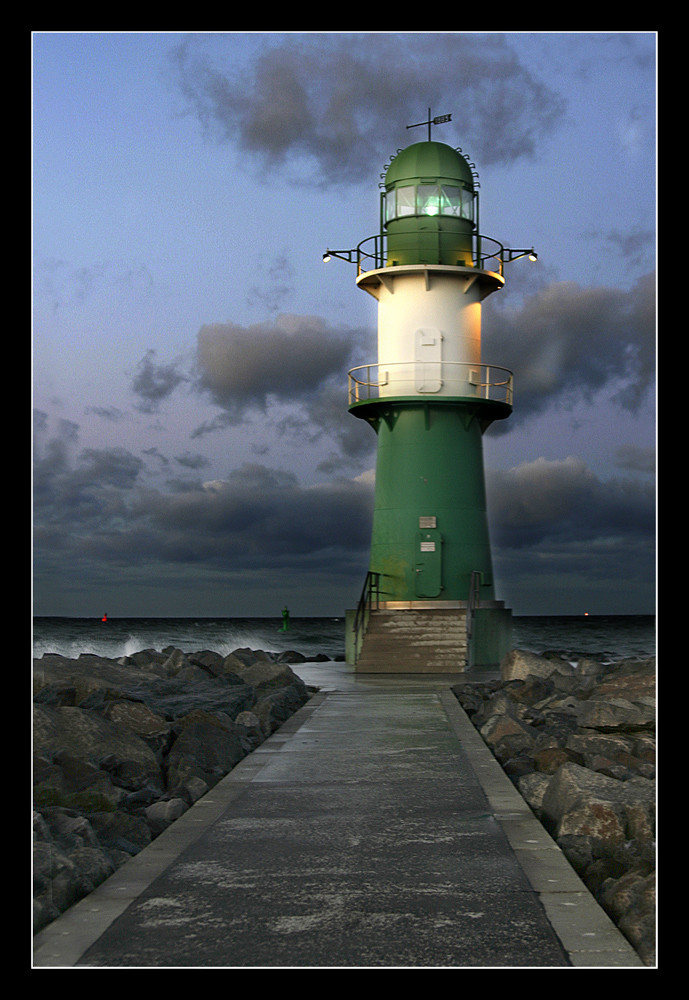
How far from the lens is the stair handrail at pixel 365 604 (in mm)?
18656

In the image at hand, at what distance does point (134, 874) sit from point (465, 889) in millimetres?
1492

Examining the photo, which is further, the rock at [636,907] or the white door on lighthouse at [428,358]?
the white door on lighthouse at [428,358]

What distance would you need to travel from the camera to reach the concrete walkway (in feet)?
12.0

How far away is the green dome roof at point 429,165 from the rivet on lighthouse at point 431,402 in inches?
1.0

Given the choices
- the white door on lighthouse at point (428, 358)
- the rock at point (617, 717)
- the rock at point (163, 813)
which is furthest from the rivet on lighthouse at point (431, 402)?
the rock at point (163, 813)

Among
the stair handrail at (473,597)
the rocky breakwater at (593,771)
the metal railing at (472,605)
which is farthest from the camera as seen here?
the stair handrail at (473,597)

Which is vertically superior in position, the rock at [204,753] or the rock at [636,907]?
the rock at [636,907]

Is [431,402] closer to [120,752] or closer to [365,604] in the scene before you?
[365,604]

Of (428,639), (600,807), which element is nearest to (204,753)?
(600,807)

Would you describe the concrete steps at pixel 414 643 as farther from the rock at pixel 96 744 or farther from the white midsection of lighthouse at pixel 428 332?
the rock at pixel 96 744

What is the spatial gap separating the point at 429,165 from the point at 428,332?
11.2ft

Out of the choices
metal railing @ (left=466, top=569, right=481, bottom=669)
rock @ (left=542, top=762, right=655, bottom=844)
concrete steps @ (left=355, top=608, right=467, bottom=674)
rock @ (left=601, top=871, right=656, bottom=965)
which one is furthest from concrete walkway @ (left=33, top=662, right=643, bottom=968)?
metal railing @ (left=466, top=569, right=481, bottom=669)

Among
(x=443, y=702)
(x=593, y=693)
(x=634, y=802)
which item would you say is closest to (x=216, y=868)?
(x=634, y=802)
